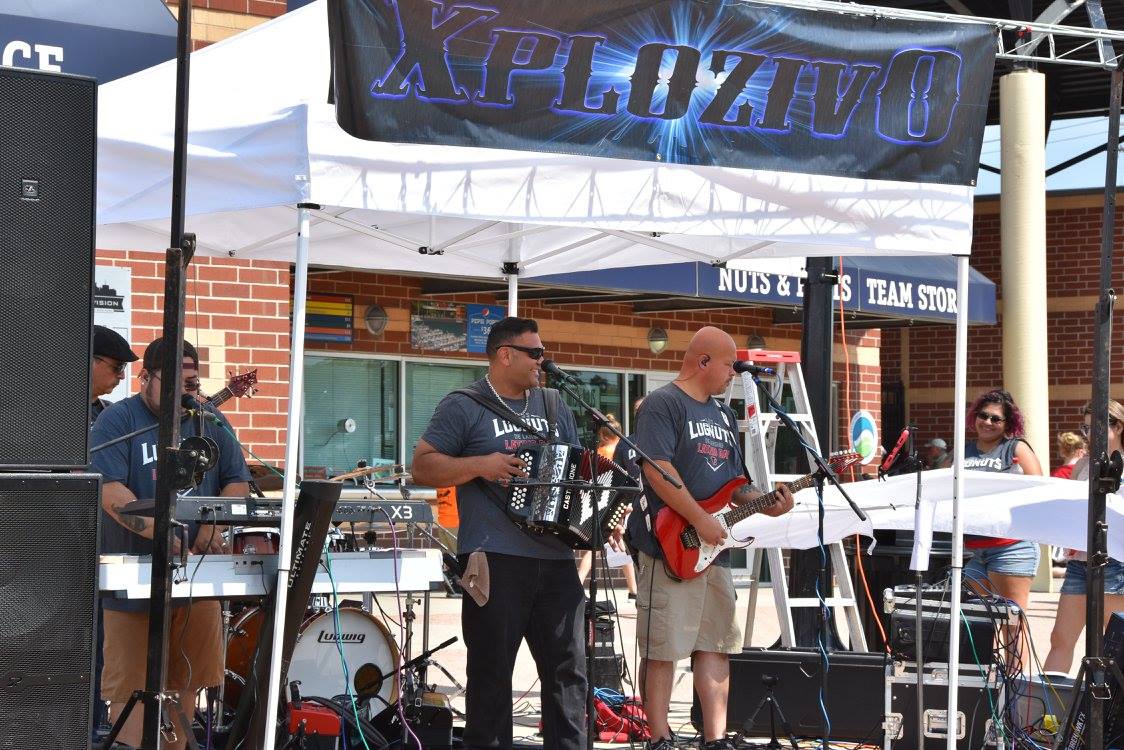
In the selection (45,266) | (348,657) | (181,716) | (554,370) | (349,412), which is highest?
(45,266)

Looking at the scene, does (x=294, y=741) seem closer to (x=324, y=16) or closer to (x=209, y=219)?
(x=209, y=219)

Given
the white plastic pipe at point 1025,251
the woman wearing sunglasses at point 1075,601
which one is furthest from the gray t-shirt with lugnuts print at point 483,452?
the white plastic pipe at point 1025,251

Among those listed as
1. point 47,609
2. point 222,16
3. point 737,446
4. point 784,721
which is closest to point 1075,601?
point 784,721

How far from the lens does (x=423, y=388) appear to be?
14.0m

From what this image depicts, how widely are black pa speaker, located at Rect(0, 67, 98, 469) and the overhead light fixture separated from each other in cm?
905

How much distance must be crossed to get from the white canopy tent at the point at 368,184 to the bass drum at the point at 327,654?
2.24 m

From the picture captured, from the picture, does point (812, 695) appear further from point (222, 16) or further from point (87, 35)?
point (222, 16)

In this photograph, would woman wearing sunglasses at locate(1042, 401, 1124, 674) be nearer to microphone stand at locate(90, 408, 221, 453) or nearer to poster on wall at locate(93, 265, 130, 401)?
microphone stand at locate(90, 408, 221, 453)

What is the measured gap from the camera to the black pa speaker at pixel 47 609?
406cm

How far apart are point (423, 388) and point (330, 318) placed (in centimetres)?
133

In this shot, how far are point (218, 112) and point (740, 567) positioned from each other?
12.2m

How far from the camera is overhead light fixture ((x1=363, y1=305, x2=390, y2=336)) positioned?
528 inches

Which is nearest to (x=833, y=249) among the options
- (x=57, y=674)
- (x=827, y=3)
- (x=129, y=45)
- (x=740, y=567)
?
(x=827, y=3)

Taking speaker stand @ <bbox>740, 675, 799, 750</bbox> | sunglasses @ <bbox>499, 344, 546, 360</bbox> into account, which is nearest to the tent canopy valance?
sunglasses @ <bbox>499, 344, 546, 360</bbox>
